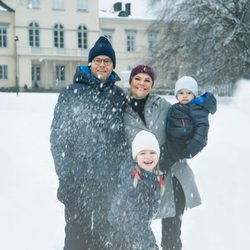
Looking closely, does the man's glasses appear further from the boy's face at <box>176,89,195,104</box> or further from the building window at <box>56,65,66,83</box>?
the building window at <box>56,65,66,83</box>

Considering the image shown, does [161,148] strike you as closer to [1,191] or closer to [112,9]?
[1,191]

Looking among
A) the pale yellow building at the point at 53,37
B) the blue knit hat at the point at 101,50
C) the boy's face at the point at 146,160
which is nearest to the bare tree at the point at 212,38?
the blue knit hat at the point at 101,50

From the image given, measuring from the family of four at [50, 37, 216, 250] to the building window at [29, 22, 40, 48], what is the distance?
45.7m

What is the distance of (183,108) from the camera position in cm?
377

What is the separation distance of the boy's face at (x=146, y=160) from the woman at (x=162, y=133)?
0.27 m

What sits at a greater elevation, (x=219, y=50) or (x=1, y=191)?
(x=219, y=50)

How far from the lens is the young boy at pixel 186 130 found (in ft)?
12.1

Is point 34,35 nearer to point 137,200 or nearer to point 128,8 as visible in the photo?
point 128,8

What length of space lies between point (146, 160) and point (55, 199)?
381 centimetres

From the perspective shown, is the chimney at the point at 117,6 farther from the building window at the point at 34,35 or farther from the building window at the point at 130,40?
the building window at the point at 34,35

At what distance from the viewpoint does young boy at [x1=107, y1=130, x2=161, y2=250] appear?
3.24 metres

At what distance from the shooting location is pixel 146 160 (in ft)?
10.8

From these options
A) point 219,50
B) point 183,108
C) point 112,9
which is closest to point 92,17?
point 112,9

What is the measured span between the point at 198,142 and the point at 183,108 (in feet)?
0.95
